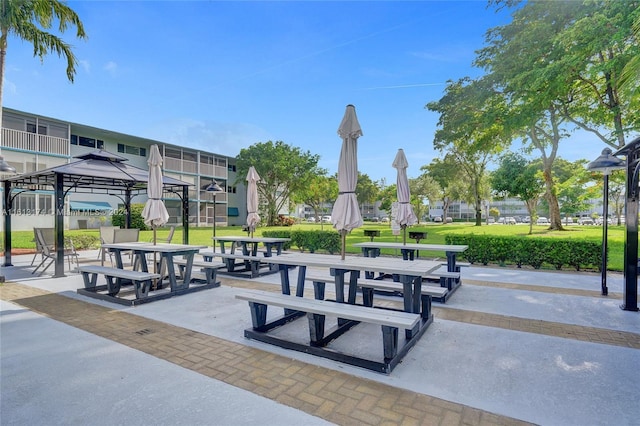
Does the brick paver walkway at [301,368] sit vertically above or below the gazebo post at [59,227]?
below

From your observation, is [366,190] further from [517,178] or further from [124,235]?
[124,235]

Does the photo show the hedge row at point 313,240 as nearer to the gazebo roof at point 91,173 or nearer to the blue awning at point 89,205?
the gazebo roof at point 91,173

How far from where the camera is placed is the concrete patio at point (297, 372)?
7.89 ft

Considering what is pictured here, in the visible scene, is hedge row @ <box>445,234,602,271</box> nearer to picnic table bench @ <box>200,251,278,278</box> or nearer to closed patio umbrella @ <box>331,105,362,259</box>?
picnic table bench @ <box>200,251,278,278</box>

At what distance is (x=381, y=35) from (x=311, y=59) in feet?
12.9

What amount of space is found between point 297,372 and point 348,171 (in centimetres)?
257

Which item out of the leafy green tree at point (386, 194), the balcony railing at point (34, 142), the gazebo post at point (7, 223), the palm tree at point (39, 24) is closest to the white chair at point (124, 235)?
the gazebo post at point (7, 223)

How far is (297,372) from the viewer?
3102mm

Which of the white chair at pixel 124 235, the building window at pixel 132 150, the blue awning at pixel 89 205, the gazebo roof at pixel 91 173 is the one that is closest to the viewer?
the gazebo roof at pixel 91 173

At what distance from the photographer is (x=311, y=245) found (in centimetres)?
1292

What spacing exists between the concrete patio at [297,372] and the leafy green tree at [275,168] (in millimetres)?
27616

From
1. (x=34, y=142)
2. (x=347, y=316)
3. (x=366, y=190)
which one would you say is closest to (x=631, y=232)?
(x=347, y=316)

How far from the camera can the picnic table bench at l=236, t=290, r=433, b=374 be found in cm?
308

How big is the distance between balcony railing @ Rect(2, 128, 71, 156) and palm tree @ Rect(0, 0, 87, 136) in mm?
15465
